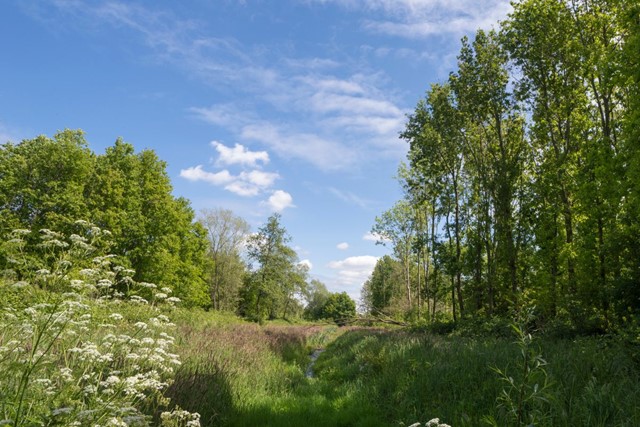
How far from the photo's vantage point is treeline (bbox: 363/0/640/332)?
12.3m

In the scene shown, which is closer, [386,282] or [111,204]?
[111,204]

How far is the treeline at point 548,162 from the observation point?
→ 12273 millimetres

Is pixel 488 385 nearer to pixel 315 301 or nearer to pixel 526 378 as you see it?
pixel 526 378

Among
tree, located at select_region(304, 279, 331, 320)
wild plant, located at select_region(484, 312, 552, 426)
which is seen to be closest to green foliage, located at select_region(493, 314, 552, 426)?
wild plant, located at select_region(484, 312, 552, 426)

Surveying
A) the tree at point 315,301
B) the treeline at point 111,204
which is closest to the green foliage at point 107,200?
the treeline at point 111,204

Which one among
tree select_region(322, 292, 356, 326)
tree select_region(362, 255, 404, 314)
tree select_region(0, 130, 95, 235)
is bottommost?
tree select_region(322, 292, 356, 326)

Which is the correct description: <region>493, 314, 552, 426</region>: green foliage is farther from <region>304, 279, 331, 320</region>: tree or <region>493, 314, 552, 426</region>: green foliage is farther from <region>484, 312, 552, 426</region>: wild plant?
<region>304, 279, 331, 320</region>: tree

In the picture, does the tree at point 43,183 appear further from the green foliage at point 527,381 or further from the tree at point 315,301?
the tree at point 315,301

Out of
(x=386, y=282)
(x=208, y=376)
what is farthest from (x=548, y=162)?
(x=386, y=282)

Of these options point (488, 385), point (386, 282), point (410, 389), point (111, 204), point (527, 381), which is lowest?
point (410, 389)

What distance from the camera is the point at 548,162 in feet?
63.6

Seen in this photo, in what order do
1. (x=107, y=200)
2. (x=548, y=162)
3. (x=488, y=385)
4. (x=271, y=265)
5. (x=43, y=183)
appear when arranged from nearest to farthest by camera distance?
(x=488, y=385)
(x=548, y=162)
(x=43, y=183)
(x=107, y=200)
(x=271, y=265)

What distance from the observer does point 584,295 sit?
534 inches

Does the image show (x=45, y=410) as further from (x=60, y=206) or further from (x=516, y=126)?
(x=60, y=206)
